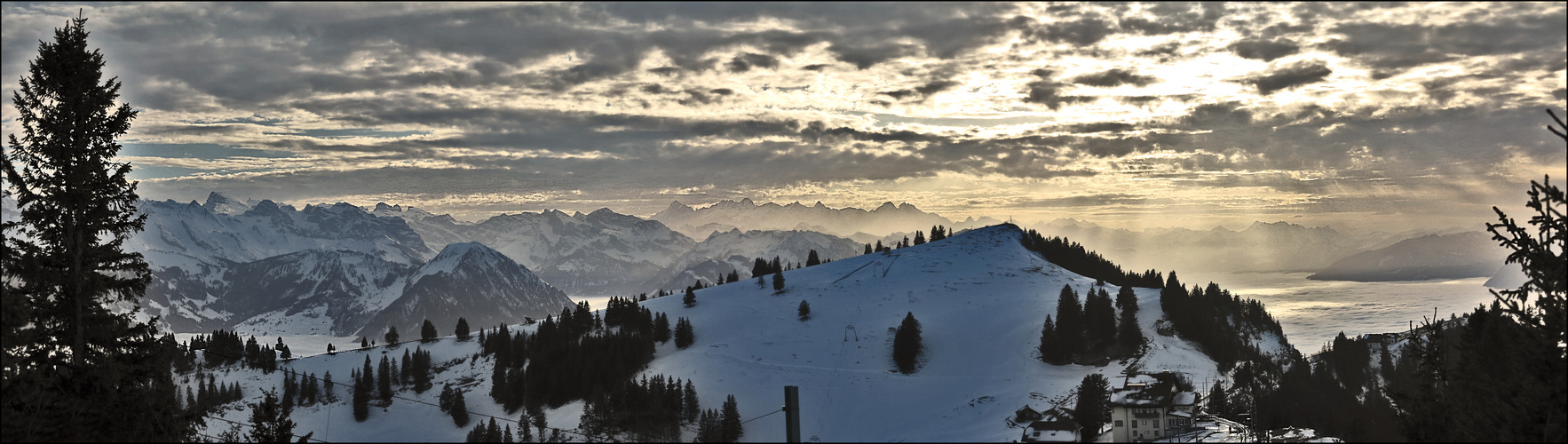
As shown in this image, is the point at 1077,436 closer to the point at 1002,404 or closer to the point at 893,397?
→ the point at 1002,404

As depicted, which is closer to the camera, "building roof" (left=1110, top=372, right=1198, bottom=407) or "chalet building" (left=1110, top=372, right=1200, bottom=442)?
"chalet building" (left=1110, top=372, right=1200, bottom=442)

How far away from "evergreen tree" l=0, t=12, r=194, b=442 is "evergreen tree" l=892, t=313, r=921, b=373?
152 m

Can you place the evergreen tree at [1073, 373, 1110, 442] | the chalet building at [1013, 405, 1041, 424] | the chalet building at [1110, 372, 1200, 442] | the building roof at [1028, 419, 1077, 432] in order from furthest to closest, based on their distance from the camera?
the chalet building at [1013, 405, 1041, 424] → the evergreen tree at [1073, 373, 1110, 442] → the chalet building at [1110, 372, 1200, 442] → the building roof at [1028, 419, 1077, 432]

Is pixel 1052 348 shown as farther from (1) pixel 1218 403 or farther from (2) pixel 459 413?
(2) pixel 459 413

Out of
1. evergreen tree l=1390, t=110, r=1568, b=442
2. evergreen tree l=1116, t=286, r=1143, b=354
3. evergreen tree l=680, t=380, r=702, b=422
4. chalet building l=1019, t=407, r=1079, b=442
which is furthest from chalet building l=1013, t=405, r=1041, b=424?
evergreen tree l=1390, t=110, r=1568, b=442

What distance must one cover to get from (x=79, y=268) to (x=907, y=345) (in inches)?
6260

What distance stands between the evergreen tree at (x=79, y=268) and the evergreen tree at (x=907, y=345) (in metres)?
152

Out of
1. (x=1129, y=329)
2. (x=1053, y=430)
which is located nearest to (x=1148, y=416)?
(x=1053, y=430)

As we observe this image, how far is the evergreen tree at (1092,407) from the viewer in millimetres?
107188

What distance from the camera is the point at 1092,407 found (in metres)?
119

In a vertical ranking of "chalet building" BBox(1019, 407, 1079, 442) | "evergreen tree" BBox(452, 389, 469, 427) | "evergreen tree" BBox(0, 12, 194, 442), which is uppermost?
"evergreen tree" BBox(0, 12, 194, 442)

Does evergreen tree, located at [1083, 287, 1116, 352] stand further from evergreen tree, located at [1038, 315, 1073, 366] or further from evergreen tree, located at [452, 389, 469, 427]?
evergreen tree, located at [452, 389, 469, 427]

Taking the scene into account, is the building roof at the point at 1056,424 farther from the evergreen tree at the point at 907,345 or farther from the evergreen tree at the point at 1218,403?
the evergreen tree at the point at 907,345

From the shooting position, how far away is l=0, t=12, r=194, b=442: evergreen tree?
3681 cm
